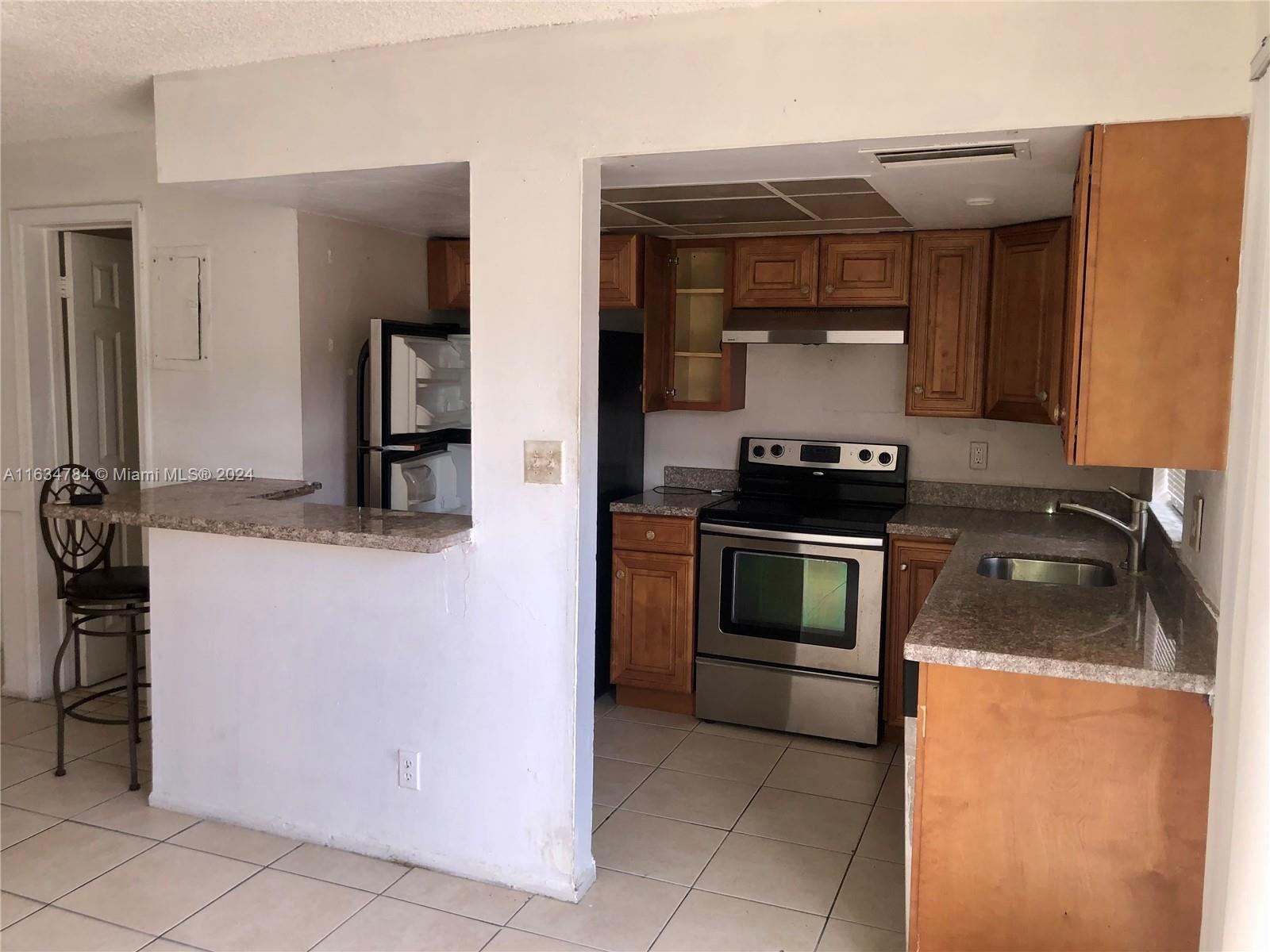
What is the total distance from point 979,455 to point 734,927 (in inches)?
91.7

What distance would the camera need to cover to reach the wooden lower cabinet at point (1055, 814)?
2.08 m

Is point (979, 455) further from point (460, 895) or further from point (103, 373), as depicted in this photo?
point (103, 373)

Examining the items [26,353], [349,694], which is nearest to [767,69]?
[349,694]

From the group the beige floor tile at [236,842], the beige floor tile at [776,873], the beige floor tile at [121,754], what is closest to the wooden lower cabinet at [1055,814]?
the beige floor tile at [776,873]

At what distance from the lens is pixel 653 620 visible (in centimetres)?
414

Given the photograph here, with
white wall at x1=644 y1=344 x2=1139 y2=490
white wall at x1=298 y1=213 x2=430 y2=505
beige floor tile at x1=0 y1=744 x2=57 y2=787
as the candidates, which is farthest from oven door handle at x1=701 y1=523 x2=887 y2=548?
beige floor tile at x1=0 y1=744 x2=57 y2=787

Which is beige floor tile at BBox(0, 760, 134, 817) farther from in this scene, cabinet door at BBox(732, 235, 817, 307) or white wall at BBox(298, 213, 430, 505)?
cabinet door at BBox(732, 235, 817, 307)

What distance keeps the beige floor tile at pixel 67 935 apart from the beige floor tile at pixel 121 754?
3.13 ft

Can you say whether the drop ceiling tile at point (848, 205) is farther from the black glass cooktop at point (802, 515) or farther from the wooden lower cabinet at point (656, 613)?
the wooden lower cabinet at point (656, 613)

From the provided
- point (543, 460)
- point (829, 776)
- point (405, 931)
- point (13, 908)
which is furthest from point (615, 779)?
point (13, 908)

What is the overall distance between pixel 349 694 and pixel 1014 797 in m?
1.84

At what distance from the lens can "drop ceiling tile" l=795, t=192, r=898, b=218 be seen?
121 inches

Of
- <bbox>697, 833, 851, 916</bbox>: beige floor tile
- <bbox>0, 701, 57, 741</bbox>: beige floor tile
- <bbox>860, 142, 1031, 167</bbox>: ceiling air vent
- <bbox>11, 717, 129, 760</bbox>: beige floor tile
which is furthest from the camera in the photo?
<bbox>0, 701, 57, 741</bbox>: beige floor tile

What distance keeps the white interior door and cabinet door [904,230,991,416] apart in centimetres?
349
